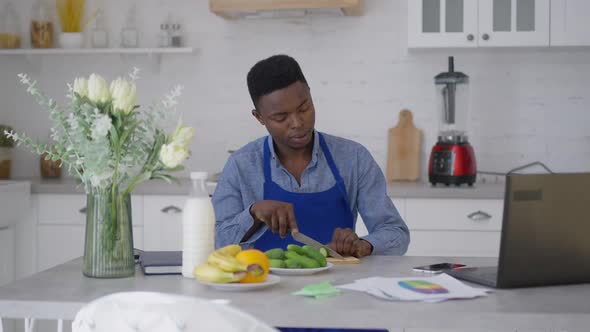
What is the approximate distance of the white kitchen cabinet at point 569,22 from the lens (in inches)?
160

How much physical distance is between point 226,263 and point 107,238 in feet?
1.07

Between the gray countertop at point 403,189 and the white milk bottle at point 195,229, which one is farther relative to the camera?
the gray countertop at point 403,189

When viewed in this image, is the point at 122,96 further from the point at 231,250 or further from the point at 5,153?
the point at 5,153

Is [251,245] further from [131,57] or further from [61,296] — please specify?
[131,57]

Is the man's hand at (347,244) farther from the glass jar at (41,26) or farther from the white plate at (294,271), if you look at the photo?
the glass jar at (41,26)

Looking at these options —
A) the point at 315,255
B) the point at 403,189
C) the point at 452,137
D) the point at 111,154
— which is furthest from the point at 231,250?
the point at 452,137

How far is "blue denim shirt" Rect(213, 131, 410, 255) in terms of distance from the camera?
8.08 ft

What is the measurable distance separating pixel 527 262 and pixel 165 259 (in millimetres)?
829

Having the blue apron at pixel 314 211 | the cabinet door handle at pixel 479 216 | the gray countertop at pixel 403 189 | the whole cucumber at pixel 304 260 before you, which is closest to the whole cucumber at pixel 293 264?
the whole cucumber at pixel 304 260

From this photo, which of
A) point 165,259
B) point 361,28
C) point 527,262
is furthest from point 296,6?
point 527,262

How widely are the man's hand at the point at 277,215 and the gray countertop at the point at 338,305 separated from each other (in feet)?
0.60

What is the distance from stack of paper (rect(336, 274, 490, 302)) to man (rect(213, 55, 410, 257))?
475 mm

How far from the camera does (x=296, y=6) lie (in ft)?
13.3

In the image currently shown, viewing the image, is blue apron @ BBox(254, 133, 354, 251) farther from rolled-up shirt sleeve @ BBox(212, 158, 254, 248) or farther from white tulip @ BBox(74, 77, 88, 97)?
white tulip @ BBox(74, 77, 88, 97)
